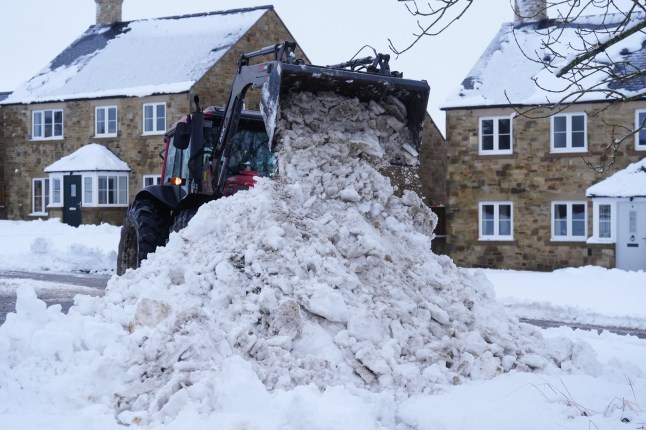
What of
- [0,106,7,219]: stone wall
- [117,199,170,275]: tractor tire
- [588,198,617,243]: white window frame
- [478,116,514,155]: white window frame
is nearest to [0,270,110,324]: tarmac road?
[117,199,170,275]: tractor tire

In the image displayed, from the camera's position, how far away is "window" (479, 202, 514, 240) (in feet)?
77.0

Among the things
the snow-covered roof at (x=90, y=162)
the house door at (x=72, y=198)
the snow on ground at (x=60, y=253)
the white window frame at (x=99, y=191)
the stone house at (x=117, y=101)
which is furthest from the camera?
the house door at (x=72, y=198)

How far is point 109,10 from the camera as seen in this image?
35.0 m

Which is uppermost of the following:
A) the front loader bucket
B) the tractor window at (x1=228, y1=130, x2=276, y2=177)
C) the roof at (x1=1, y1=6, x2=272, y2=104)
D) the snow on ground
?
the roof at (x1=1, y1=6, x2=272, y2=104)

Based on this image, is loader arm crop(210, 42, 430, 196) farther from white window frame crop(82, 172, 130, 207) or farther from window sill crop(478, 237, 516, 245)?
white window frame crop(82, 172, 130, 207)

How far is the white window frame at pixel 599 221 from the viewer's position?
2202 centimetres

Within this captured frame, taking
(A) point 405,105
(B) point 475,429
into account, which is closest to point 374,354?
(B) point 475,429

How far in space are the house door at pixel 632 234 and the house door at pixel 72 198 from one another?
1944 centimetres

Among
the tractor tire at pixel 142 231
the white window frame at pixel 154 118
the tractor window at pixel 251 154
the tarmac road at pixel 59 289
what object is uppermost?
the white window frame at pixel 154 118

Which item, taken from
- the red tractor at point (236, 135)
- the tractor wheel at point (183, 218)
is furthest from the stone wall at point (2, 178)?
the tractor wheel at point (183, 218)

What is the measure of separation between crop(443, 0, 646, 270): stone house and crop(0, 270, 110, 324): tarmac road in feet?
39.1

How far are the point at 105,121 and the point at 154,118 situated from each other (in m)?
2.46

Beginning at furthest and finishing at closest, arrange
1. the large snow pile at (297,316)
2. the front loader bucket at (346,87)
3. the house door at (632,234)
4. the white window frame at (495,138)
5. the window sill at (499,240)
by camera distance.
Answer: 1. the white window frame at (495,138)
2. the window sill at (499,240)
3. the house door at (632,234)
4. the front loader bucket at (346,87)
5. the large snow pile at (297,316)

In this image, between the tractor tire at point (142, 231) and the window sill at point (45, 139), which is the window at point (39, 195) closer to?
the window sill at point (45, 139)
